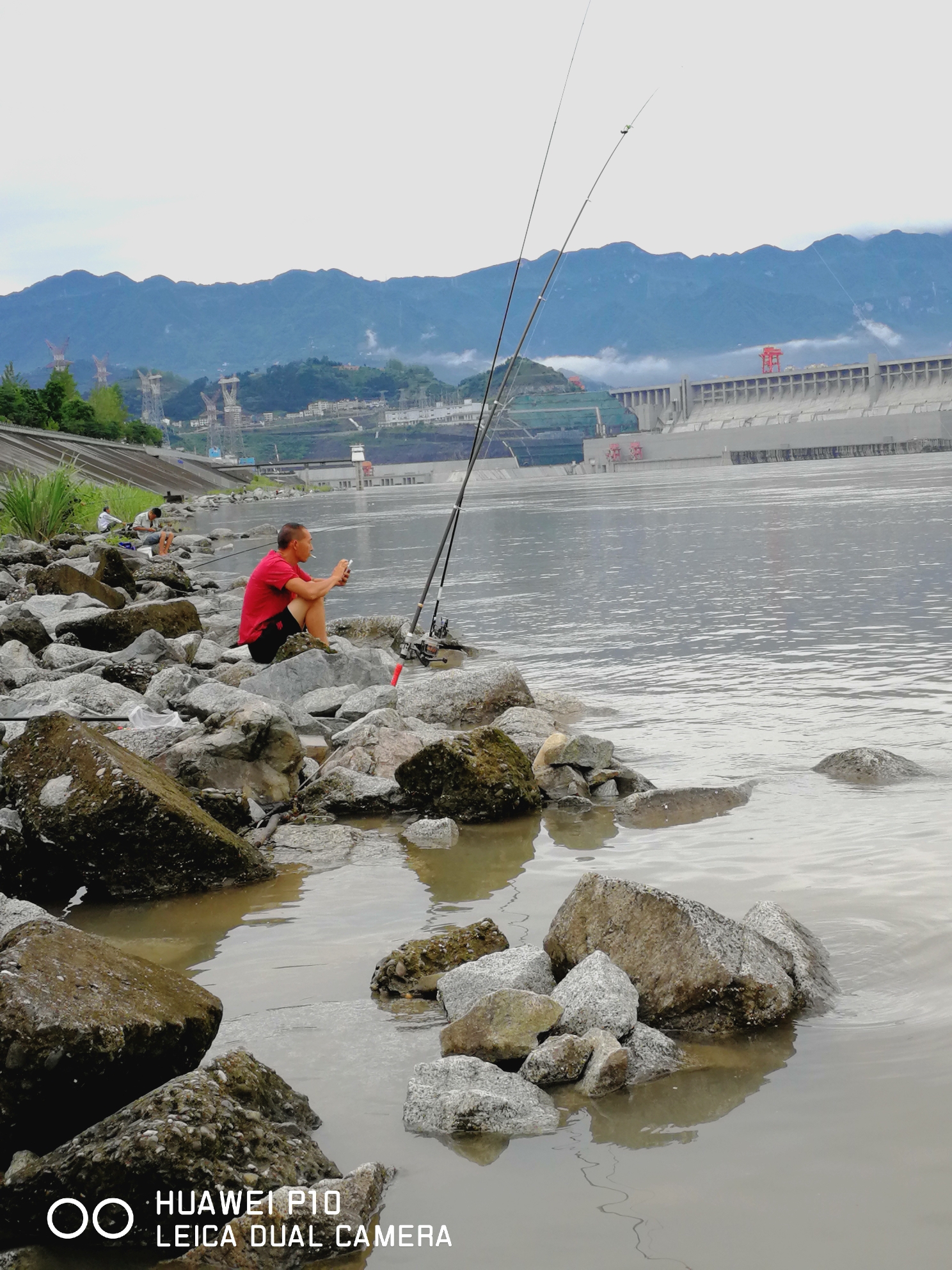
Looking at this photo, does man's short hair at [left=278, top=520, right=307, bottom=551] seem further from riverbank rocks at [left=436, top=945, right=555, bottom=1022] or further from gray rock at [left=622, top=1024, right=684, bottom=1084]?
gray rock at [left=622, top=1024, right=684, bottom=1084]

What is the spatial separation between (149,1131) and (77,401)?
82.2 meters

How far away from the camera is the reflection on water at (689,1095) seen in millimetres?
2629

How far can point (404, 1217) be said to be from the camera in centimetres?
237

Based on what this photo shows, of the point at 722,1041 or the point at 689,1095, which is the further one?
the point at 722,1041

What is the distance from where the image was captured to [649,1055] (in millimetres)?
2908

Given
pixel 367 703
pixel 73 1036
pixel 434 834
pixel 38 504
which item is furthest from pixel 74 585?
pixel 73 1036

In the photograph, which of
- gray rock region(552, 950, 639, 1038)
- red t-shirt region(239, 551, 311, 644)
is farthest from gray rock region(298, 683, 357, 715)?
gray rock region(552, 950, 639, 1038)

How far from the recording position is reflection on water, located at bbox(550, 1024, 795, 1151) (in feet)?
8.63

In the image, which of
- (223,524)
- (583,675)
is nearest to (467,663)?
(583,675)

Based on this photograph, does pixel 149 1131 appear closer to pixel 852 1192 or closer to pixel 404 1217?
pixel 404 1217

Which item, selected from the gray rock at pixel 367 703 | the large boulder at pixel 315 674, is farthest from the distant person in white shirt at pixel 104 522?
the gray rock at pixel 367 703

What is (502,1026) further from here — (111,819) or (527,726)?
(527,726)

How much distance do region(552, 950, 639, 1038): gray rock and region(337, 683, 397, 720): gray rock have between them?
4052mm

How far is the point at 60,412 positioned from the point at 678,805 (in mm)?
72850
